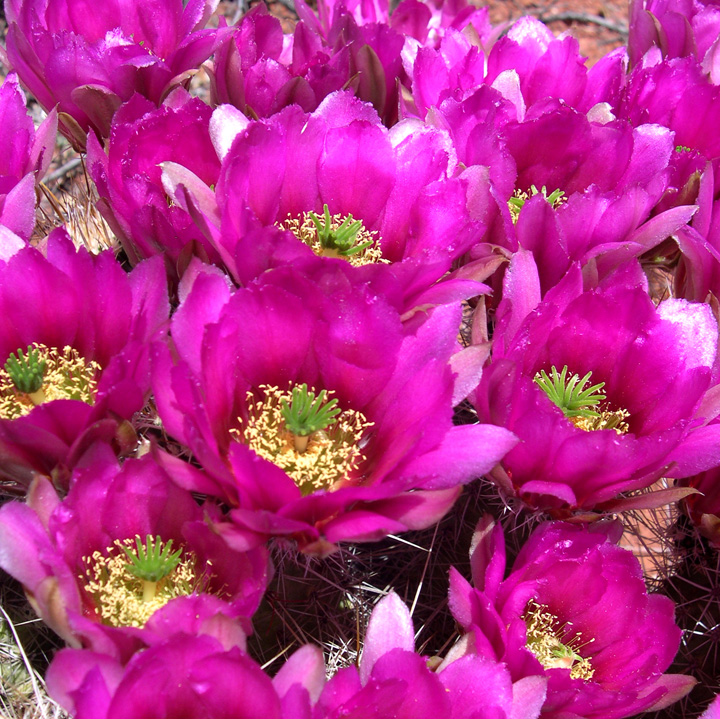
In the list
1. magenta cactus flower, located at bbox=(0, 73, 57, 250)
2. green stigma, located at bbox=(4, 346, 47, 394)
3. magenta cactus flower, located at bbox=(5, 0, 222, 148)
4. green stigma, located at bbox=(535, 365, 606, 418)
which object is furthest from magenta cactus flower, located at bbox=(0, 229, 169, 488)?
green stigma, located at bbox=(535, 365, 606, 418)

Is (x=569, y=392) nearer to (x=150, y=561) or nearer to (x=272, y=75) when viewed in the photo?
(x=150, y=561)

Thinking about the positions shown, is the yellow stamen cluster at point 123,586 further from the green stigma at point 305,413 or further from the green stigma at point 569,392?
the green stigma at point 569,392

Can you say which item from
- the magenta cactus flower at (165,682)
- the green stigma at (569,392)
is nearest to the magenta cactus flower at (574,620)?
the green stigma at (569,392)

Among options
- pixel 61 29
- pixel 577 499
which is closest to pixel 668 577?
pixel 577 499

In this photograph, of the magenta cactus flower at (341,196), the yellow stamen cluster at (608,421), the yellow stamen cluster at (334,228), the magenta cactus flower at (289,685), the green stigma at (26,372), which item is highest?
the magenta cactus flower at (341,196)

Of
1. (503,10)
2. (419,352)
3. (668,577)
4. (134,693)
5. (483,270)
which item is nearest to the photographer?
(134,693)

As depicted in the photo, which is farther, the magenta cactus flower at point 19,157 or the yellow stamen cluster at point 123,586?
the magenta cactus flower at point 19,157

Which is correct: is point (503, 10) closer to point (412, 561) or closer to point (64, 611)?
point (412, 561)
